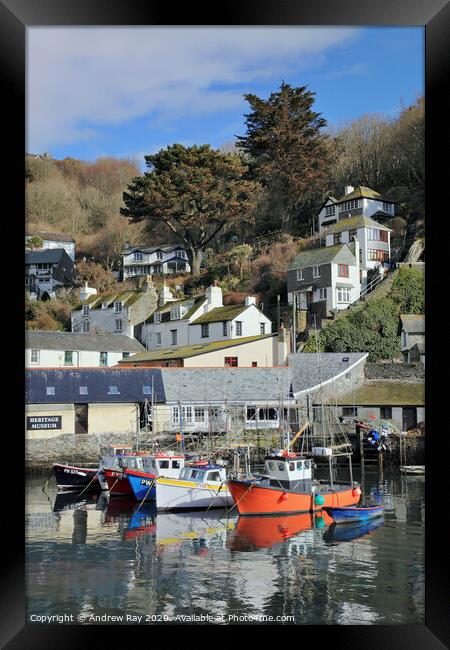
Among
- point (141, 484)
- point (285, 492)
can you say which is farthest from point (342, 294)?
point (285, 492)

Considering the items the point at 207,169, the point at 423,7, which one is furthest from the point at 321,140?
the point at 423,7

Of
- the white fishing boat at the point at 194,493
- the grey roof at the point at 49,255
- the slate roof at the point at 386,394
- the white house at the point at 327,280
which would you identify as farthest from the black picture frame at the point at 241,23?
the white house at the point at 327,280

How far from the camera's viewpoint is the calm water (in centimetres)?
943

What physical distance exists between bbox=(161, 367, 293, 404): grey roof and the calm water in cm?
872

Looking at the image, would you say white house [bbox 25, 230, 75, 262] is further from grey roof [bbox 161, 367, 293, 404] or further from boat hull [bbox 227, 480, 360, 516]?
boat hull [bbox 227, 480, 360, 516]

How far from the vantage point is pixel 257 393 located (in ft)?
90.0

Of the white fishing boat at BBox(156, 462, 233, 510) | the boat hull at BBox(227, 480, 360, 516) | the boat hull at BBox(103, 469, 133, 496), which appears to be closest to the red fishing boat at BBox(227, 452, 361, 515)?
the boat hull at BBox(227, 480, 360, 516)

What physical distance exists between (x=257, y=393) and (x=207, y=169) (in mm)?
8776

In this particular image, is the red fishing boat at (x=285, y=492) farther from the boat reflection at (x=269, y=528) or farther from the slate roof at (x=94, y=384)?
the slate roof at (x=94, y=384)

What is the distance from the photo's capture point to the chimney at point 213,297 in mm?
31844

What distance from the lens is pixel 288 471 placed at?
17797mm

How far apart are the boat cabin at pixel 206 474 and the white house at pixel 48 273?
24.7 ft

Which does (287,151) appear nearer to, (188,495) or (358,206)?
(358,206)
